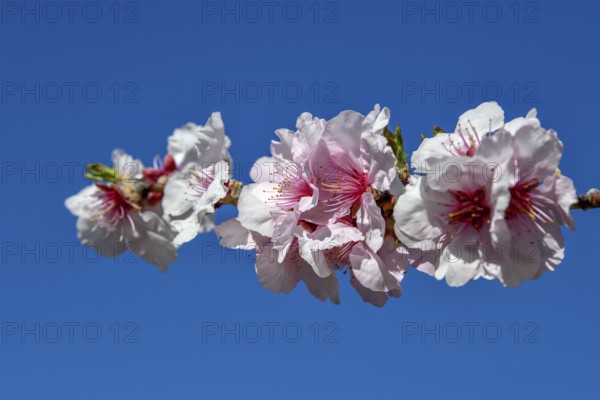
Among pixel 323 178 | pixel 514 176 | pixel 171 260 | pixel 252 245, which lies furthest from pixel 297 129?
pixel 514 176

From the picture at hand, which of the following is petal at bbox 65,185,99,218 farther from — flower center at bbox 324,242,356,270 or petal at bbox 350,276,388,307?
petal at bbox 350,276,388,307

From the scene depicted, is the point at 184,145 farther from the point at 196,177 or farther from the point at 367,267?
the point at 367,267

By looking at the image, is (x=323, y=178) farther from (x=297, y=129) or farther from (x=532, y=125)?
(x=532, y=125)

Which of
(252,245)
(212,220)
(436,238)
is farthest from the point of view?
(252,245)

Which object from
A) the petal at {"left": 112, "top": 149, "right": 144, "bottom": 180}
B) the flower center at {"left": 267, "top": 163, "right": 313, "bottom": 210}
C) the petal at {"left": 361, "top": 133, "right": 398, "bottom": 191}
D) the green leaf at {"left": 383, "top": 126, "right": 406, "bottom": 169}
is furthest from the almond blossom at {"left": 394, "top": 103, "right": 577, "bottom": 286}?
the petal at {"left": 112, "top": 149, "right": 144, "bottom": 180}

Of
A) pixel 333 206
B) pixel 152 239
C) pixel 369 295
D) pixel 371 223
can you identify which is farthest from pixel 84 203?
pixel 369 295
